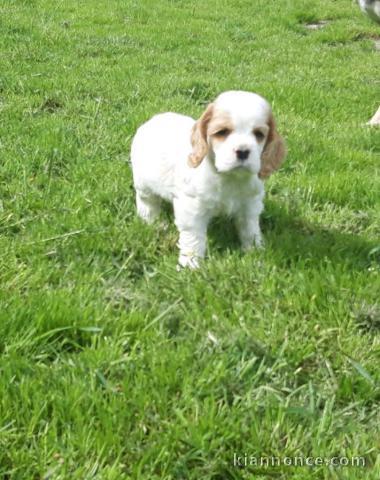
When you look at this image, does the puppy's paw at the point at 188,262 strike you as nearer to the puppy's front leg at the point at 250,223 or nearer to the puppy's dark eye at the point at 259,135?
the puppy's front leg at the point at 250,223

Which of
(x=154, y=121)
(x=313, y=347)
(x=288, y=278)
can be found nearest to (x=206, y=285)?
(x=288, y=278)

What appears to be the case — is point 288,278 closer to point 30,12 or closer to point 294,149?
point 294,149

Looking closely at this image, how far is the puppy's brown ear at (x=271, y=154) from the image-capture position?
3.35 m

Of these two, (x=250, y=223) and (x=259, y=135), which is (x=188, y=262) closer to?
(x=250, y=223)

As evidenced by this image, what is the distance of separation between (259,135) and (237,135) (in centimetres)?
16

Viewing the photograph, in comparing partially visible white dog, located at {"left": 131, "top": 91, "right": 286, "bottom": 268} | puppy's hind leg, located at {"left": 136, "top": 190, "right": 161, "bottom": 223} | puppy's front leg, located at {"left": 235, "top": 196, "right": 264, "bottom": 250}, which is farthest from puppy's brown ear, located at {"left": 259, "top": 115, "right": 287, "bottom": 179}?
puppy's hind leg, located at {"left": 136, "top": 190, "right": 161, "bottom": 223}

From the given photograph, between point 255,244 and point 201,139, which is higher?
point 201,139

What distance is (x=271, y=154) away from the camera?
133 inches

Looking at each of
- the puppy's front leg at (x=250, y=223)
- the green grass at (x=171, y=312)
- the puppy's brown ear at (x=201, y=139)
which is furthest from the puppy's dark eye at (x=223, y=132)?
the green grass at (x=171, y=312)

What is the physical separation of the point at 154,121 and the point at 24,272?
4.90 feet

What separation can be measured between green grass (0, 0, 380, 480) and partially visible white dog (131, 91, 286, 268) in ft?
0.55

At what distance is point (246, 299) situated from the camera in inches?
123

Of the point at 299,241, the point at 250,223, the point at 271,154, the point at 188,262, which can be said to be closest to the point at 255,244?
the point at 250,223

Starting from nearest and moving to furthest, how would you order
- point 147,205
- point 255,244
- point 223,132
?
point 223,132 → point 255,244 → point 147,205
